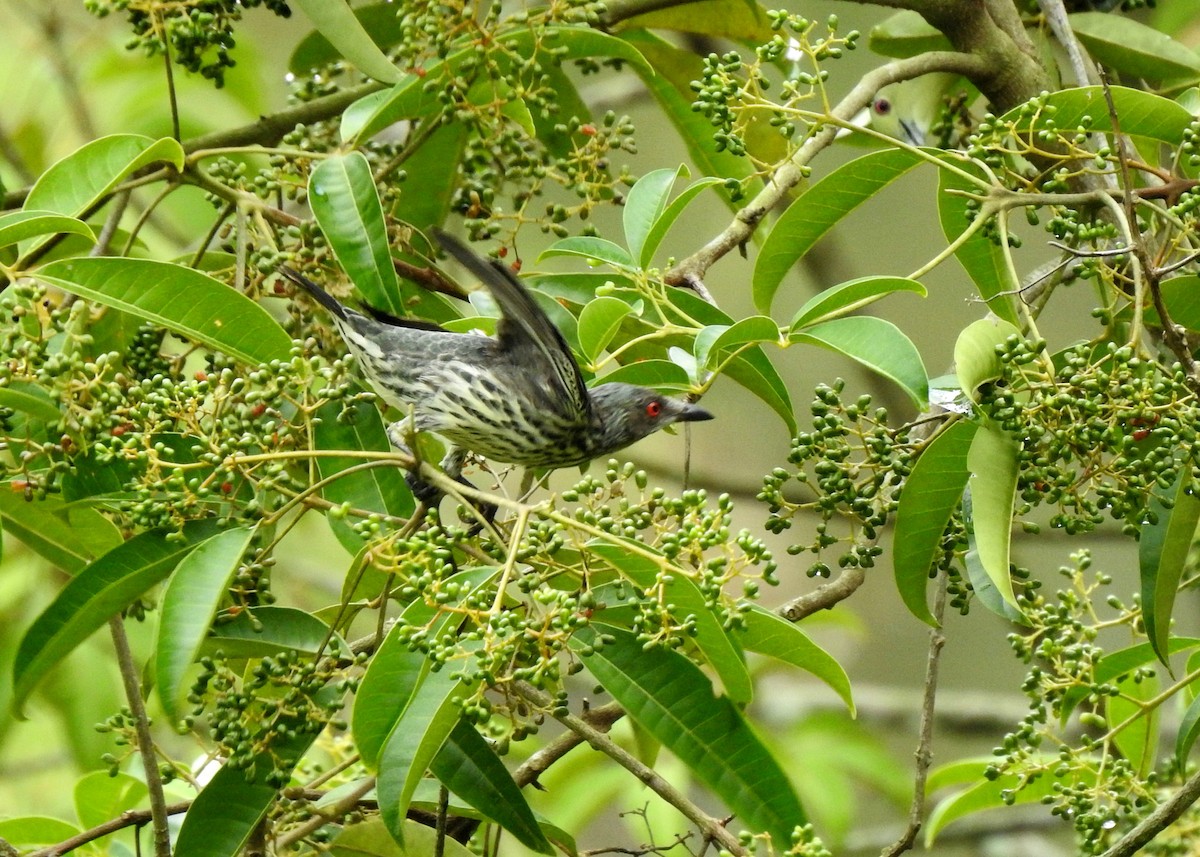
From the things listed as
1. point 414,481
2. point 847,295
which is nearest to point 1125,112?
point 847,295

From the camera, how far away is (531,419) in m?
3.57

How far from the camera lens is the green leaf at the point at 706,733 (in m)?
2.27

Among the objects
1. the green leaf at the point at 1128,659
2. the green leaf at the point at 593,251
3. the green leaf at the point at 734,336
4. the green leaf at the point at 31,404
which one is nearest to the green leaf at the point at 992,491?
the green leaf at the point at 734,336

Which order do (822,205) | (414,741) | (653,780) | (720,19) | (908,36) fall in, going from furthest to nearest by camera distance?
1. (720,19)
2. (908,36)
3. (822,205)
4. (653,780)
5. (414,741)

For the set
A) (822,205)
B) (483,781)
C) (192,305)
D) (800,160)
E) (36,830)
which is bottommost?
(36,830)

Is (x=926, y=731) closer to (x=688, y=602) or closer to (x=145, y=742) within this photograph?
(x=688, y=602)

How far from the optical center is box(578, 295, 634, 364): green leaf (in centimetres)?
260

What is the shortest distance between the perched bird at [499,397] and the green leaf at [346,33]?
24.1 inches

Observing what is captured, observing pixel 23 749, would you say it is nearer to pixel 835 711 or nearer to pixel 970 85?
pixel 835 711

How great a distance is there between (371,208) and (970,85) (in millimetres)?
1948

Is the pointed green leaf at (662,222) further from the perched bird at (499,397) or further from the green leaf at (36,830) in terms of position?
the green leaf at (36,830)

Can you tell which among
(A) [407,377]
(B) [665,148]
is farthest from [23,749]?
(B) [665,148]

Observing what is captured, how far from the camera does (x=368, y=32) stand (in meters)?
3.70

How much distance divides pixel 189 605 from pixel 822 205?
4.84 ft
